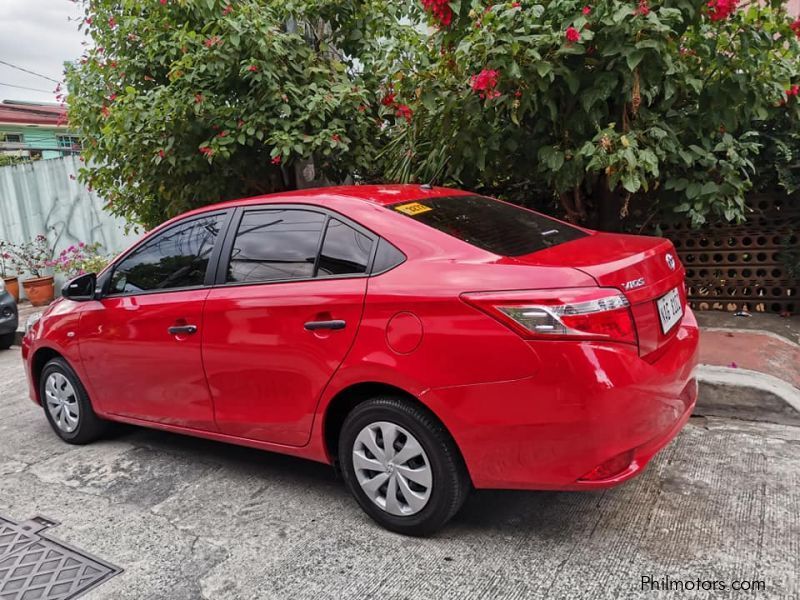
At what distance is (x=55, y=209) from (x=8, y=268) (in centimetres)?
165

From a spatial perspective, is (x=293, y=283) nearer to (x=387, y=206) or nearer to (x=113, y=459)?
(x=387, y=206)

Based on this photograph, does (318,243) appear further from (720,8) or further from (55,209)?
(55,209)

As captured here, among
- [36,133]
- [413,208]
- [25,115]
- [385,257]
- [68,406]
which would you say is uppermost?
[25,115]

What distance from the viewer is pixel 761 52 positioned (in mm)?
3750

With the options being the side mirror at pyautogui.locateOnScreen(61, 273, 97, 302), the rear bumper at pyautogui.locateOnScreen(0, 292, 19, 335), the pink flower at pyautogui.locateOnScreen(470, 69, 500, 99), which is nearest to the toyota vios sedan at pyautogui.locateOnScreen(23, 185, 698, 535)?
the side mirror at pyautogui.locateOnScreen(61, 273, 97, 302)

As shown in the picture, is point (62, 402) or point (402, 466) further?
point (62, 402)

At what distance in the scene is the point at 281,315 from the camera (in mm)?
2959

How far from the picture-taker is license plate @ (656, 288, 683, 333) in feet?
8.41

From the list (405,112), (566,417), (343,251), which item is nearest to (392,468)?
(566,417)

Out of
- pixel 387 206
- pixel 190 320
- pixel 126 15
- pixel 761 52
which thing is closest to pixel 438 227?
pixel 387 206

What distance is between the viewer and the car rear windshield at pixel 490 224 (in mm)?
2770

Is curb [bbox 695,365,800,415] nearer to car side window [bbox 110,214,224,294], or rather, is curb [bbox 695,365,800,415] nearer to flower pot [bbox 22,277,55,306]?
car side window [bbox 110,214,224,294]

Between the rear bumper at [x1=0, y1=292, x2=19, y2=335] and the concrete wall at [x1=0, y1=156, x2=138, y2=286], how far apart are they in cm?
232

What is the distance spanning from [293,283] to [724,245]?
4.26 m
